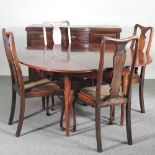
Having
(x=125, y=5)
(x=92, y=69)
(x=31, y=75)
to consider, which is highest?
(x=125, y=5)

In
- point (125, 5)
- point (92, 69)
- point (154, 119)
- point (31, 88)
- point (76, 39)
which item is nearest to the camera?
A: point (92, 69)

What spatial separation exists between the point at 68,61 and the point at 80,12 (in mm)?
1912

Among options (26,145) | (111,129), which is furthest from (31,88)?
(111,129)

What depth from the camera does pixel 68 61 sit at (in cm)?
252

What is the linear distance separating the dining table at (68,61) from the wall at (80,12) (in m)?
1.24

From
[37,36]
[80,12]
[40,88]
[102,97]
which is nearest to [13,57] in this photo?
[40,88]

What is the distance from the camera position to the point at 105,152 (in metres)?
2.35

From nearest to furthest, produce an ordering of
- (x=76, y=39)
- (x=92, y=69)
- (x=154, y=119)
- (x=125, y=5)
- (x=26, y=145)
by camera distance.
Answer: (x=92, y=69)
(x=26, y=145)
(x=154, y=119)
(x=76, y=39)
(x=125, y=5)

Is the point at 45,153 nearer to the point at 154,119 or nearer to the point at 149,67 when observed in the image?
the point at 154,119

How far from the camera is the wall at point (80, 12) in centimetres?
420

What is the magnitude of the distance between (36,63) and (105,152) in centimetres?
93

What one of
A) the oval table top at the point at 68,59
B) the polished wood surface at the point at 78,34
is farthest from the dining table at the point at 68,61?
the polished wood surface at the point at 78,34

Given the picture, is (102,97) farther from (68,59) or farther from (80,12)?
(80,12)

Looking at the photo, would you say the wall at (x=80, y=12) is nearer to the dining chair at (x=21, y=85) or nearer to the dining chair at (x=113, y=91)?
the dining chair at (x=21, y=85)
